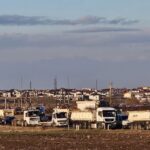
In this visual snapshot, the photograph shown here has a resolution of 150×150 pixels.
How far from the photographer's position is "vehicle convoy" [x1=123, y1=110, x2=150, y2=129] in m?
89.4

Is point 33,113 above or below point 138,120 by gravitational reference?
above

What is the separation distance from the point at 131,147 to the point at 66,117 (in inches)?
1996

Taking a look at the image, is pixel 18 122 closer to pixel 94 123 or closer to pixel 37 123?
pixel 37 123

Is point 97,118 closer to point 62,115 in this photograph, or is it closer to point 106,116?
point 106,116

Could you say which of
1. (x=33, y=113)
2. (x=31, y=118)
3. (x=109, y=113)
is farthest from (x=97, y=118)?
(x=33, y=113)

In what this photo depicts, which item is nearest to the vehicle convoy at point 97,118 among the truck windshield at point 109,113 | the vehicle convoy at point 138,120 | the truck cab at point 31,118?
the truck windshield at point 109,113

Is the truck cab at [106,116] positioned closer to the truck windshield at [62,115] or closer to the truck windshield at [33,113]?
the truck windshield at [62,115]

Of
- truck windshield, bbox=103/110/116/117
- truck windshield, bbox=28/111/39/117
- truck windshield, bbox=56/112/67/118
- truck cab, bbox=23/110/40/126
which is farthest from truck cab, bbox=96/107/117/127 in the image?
truck windshield, bbox=28/111/39/117

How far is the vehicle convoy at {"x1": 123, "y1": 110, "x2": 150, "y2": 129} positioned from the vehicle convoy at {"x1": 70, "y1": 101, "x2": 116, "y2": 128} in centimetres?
259

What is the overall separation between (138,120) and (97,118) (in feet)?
16.8

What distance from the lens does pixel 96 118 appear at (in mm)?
91062

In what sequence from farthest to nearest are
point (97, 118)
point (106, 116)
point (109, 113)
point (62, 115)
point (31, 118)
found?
point (31, 118) < point (62, 115) < point (97, 118) < point (109, 113) < point (106, 116)

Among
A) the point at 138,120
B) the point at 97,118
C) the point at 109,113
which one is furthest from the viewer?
the point at 97,118

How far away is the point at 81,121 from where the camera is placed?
3844 inches
